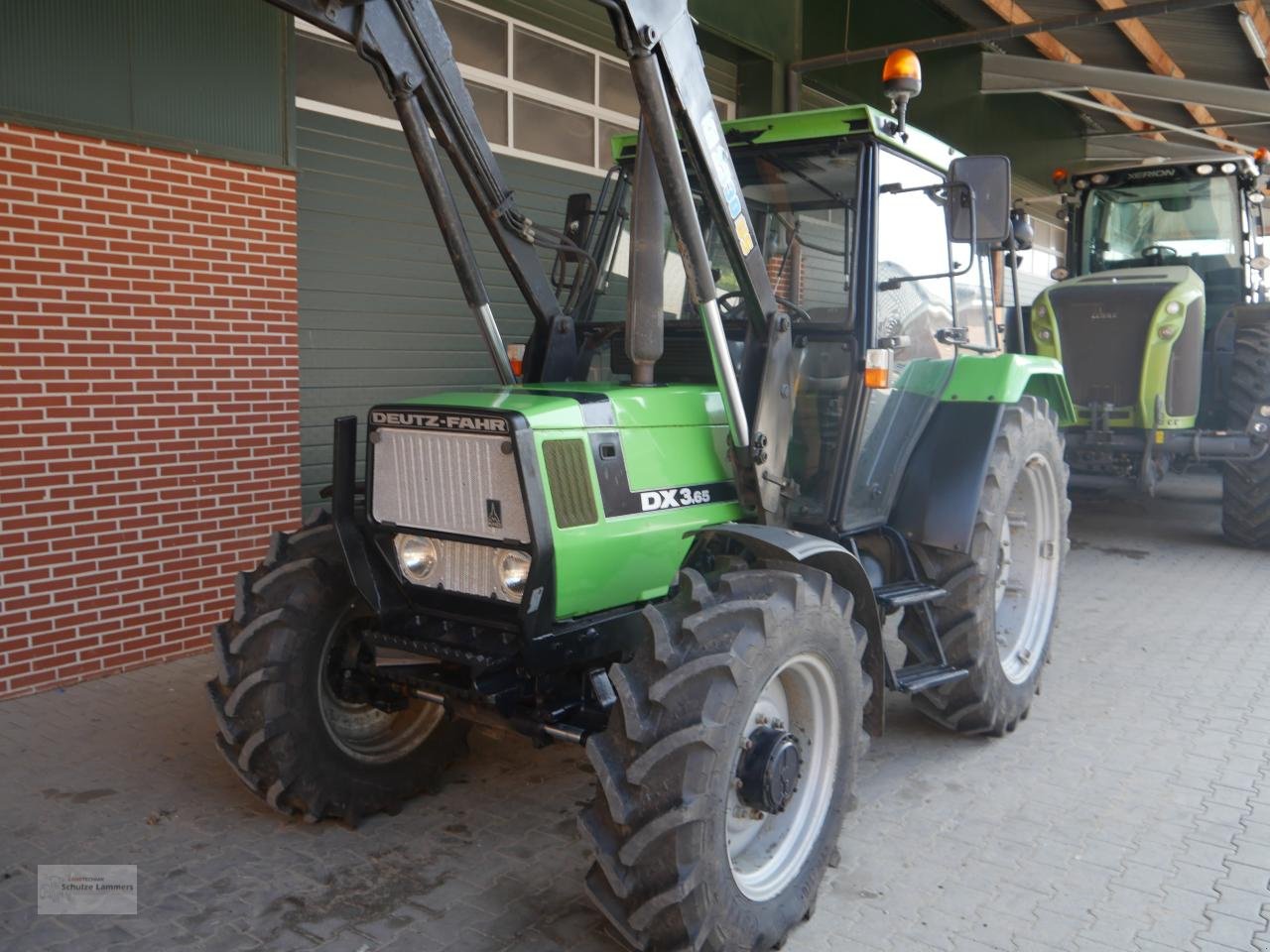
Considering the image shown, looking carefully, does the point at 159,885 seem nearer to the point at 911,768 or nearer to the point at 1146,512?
the point at 911,768

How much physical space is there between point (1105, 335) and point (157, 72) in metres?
6.60

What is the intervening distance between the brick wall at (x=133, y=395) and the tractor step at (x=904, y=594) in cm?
345

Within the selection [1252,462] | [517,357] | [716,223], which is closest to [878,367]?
[716,223]

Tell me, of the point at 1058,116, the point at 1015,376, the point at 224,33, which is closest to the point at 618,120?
the point at 224,33

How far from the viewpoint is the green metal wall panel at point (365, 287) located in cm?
618

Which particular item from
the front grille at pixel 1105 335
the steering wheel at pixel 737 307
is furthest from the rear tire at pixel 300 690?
the front grille at pixel 1105 335

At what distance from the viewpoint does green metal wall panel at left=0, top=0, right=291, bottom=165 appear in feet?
16.0

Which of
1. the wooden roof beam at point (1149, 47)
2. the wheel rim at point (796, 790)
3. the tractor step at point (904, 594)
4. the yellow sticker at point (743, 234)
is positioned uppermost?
the wooden roof beam at point (1149, 47)

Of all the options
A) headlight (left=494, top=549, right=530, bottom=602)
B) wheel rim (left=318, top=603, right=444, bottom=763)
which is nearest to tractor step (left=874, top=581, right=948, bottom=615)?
headlight (left=494, top=549, right=530, bottom=602)

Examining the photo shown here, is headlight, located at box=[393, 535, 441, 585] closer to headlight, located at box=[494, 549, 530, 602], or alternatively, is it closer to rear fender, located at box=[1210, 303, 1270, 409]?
headlight, located at box=[494, 549, 530, 602]

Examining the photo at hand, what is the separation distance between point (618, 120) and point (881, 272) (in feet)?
16.5

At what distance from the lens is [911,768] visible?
4402mm

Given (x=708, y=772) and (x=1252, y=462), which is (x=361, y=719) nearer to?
(x=708, y=772)

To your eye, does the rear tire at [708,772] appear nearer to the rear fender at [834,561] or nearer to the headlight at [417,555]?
the rear fender at [834,561]
